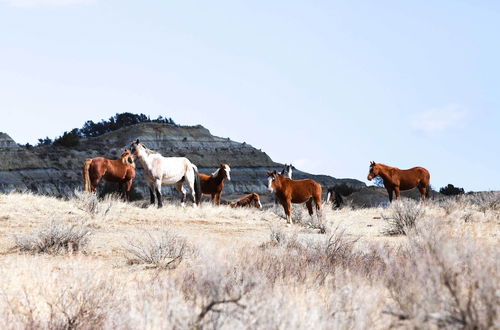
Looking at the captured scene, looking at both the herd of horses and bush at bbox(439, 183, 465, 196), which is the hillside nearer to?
bush at bbox(439, 183, 465, 196)

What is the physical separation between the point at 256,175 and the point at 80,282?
74962mm

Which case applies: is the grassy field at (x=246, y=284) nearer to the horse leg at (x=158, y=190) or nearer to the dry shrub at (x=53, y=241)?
the dry shrub at (x=53, y=241)

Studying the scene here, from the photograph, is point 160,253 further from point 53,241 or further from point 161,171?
point 161,171

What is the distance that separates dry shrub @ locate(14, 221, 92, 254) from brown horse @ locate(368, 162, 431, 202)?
1444 centimetres

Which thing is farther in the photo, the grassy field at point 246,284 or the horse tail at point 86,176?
the horse tail at point 86,176

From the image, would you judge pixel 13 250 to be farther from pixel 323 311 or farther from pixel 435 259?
pixel 435 259

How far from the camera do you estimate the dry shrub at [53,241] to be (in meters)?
11.7

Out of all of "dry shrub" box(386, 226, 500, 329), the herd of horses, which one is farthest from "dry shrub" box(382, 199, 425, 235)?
"dry shrub" box(386, 226, 500, 329)

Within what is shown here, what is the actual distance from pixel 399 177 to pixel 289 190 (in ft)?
27.8

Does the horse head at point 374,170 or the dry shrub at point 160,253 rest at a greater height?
the horse head at point 374,170

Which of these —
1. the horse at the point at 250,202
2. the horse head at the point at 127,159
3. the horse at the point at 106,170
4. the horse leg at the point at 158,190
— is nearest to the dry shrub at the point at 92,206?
the horse leg at the point at 158,190

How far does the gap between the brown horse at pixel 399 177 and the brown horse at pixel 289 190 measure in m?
5.48

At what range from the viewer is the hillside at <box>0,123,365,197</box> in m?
64.1

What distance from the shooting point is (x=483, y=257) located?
539 centimetres
